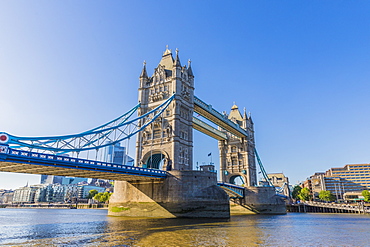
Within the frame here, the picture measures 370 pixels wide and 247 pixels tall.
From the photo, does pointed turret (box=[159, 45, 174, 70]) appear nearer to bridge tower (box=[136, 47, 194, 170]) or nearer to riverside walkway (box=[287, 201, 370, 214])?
bridge tower (box=[136, 47, 194, 170])

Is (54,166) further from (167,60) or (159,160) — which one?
(167,60)

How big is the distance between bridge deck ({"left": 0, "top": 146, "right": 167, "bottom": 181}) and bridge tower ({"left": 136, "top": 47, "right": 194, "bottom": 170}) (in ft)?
28.4

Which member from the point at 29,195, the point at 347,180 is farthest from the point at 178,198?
the point at 29,195

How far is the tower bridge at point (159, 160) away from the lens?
28.9 m

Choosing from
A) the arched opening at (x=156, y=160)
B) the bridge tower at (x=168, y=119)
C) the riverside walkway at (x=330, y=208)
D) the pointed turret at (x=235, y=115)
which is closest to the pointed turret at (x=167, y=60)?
the bridge tower at (x=168, y=119)

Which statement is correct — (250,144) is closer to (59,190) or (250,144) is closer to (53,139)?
(53,139)

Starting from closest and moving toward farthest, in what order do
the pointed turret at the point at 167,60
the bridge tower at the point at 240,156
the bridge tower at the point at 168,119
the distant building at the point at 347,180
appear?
the bridge tower at the point at 168,119
the pointed turret at the point at 167,60
the bridge tower at the point at 240,156
the distant building at the point at 347,180

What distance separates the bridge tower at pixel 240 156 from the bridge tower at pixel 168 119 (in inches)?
1176

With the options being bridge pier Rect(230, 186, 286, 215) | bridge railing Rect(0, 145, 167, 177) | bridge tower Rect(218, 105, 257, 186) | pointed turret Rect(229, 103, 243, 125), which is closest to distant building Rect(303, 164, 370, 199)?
bridge tower Rect(218, 105, 257, 186)

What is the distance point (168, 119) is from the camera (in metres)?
47.0

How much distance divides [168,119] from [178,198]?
1460cm

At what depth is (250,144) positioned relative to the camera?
254 ft

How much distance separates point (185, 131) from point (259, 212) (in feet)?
94.4

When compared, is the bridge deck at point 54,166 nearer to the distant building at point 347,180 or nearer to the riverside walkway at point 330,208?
the riverside walkway at point 330,208
